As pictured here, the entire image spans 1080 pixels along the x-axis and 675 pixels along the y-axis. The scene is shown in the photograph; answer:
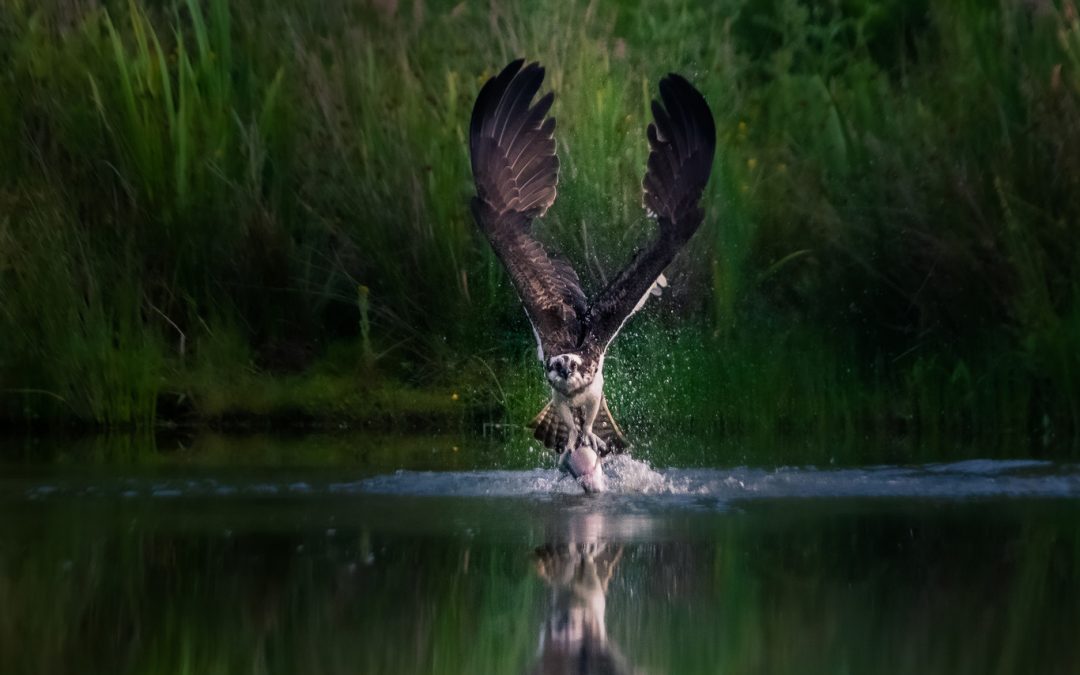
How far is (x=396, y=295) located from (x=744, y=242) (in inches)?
88.9

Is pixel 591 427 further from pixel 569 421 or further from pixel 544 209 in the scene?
pixel 544 209

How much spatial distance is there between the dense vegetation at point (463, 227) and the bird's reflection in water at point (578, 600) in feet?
12.8

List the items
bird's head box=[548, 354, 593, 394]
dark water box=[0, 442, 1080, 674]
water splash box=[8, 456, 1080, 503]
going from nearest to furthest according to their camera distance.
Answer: dark water box=[0, 442, 1080, 674] < water splash box=[8, 456, 1080, 503] < bird's head box=[548, 354, 593, 394]

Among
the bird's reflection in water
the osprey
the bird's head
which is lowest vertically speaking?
the bird's reflection in water

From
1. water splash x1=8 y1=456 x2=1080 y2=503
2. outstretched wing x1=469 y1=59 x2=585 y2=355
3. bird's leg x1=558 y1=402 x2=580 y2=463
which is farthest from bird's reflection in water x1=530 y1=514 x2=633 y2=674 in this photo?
outstretched wing x1=469 y1=59 x2=585 y2=355

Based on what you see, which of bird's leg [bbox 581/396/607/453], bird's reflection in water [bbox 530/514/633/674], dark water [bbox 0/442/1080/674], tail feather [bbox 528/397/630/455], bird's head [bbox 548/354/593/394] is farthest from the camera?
tail feather [bbox 528/397/630/455]

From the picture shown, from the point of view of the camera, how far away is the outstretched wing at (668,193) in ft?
36.6

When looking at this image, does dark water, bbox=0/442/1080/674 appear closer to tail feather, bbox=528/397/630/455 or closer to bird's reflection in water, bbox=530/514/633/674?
bird's reflection in water, bbox=530/514/633/674

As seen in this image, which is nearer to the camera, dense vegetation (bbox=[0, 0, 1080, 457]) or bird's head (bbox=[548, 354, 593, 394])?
bird's head (bbox=[548, 354, 593, 394])

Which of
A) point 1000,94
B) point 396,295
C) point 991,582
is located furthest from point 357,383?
point 991,582

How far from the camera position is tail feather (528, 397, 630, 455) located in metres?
11.5

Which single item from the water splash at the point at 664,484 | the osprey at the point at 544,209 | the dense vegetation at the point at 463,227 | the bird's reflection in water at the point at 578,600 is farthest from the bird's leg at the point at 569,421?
the dense vegetation at the point at 463,227

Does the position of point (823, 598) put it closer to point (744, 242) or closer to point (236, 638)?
point (236, 638)

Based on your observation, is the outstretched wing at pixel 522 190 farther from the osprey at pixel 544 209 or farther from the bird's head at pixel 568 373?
the bird's head at pixel 568 373
